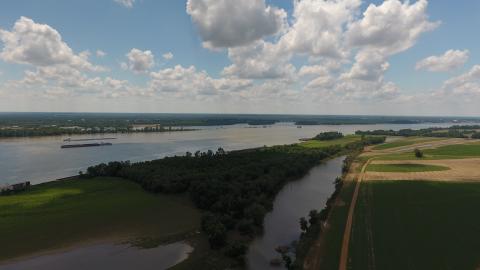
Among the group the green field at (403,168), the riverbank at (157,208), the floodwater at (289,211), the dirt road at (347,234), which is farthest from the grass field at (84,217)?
the green field at (403,168)

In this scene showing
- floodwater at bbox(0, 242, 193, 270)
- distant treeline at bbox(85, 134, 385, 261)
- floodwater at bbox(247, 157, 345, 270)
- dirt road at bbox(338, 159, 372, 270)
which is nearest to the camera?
dirt road at bbox(338, 159, 372, 270)

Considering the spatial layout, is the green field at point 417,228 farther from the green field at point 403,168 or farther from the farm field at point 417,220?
the green field at point 403,168

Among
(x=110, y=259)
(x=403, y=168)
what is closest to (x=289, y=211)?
(x=110, y=259)

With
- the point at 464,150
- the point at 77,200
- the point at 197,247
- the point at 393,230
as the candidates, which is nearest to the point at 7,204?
the point at 77,200

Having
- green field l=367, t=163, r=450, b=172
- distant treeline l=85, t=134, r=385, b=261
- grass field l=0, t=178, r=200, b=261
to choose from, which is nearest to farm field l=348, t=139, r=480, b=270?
green field l=367, t=163, r=450, b=172

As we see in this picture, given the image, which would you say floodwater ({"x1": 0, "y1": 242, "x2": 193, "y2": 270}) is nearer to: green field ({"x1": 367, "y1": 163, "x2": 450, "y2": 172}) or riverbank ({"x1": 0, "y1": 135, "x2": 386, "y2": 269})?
riverbank ({"x1": 0, "y1": 135, "x2": 386, "y2": 269})

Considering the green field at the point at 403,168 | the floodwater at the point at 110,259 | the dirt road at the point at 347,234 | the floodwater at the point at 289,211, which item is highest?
the green field at the point at 403,168

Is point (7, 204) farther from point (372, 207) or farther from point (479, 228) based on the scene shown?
point (479, 228)
